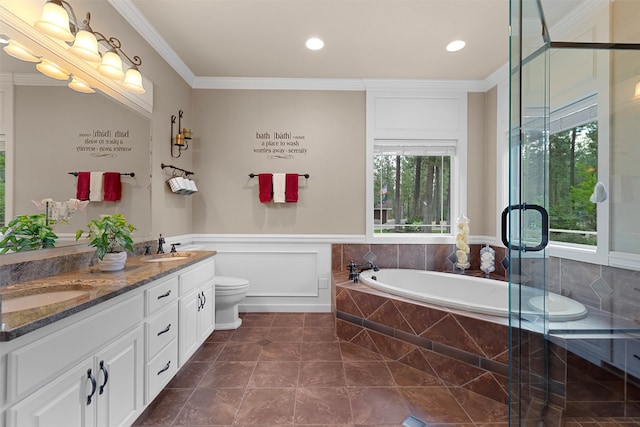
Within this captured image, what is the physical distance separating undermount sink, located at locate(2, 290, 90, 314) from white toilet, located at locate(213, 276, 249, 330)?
1.22 m

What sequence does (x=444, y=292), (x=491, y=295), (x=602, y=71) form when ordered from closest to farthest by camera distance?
(x=602, y=71)
(x=491, y=295)
(x=444, y=292)

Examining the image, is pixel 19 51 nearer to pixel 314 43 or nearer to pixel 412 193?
pixel 314 43

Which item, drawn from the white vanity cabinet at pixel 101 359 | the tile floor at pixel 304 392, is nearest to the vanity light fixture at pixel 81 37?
the white vanity cabinet at pixel 101 359

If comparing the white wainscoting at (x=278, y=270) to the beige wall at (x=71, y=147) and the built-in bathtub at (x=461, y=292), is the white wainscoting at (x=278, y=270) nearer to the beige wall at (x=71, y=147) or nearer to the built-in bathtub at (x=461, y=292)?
the built-in bathtub at (x=461, y=292)

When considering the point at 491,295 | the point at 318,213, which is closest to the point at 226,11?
the point at 318,213

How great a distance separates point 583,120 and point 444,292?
186cm

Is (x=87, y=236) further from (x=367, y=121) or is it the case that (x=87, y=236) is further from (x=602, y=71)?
(x=602, y=71)

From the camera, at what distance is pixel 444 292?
284 centimetres

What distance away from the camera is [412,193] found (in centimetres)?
329

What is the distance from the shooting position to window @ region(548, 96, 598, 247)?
4.92 ft

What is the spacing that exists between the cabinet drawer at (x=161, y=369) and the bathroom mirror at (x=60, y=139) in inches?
33.4

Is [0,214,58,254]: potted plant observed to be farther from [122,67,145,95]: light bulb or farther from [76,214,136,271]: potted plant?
[122,67,145,95]: light bulb

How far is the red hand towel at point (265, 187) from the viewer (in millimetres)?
3010

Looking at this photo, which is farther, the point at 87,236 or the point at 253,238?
the point at 253,238
